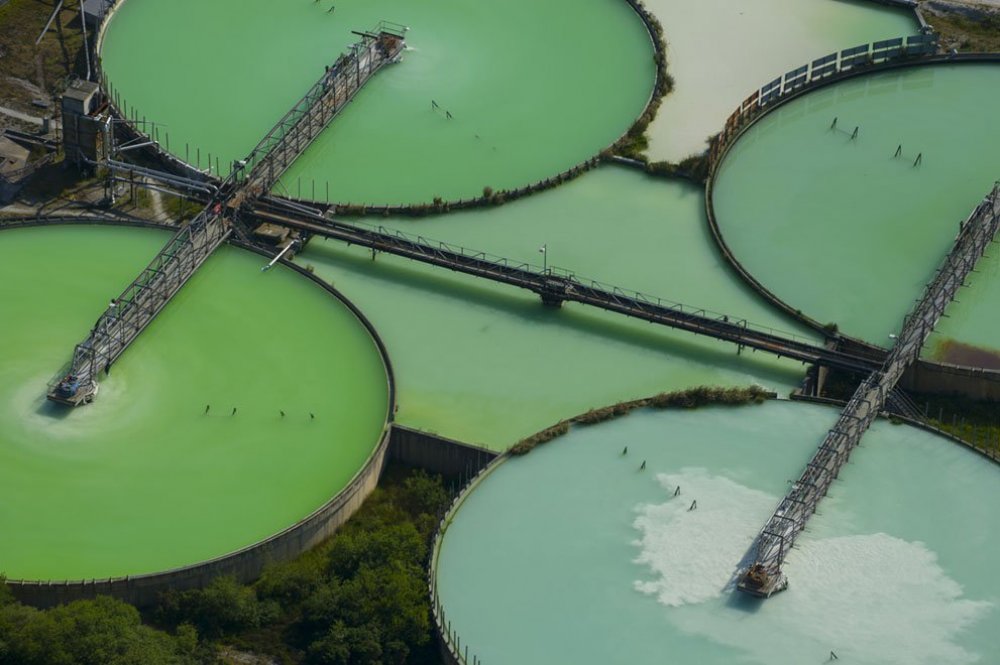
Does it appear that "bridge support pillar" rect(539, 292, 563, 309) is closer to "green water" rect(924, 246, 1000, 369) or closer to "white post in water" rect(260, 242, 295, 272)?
"white post in water" rect(260, 242, 295, 272)

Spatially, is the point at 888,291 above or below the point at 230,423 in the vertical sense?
above

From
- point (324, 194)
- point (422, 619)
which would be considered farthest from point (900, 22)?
point (422, 619)

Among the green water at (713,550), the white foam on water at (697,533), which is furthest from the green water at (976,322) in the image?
the white foam on water at (697,533)

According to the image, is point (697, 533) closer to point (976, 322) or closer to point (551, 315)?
point (551, 315)

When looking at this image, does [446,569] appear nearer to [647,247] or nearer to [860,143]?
[647,247]

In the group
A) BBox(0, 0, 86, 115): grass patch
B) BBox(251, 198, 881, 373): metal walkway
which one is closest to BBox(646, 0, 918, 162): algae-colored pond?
BBox(251, 198, 881, 373): metal walkway

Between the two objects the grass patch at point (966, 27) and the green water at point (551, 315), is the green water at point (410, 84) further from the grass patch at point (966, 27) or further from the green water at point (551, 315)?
the grass patch at point (966, 27)

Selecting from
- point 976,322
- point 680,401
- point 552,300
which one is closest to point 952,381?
point 976,322
